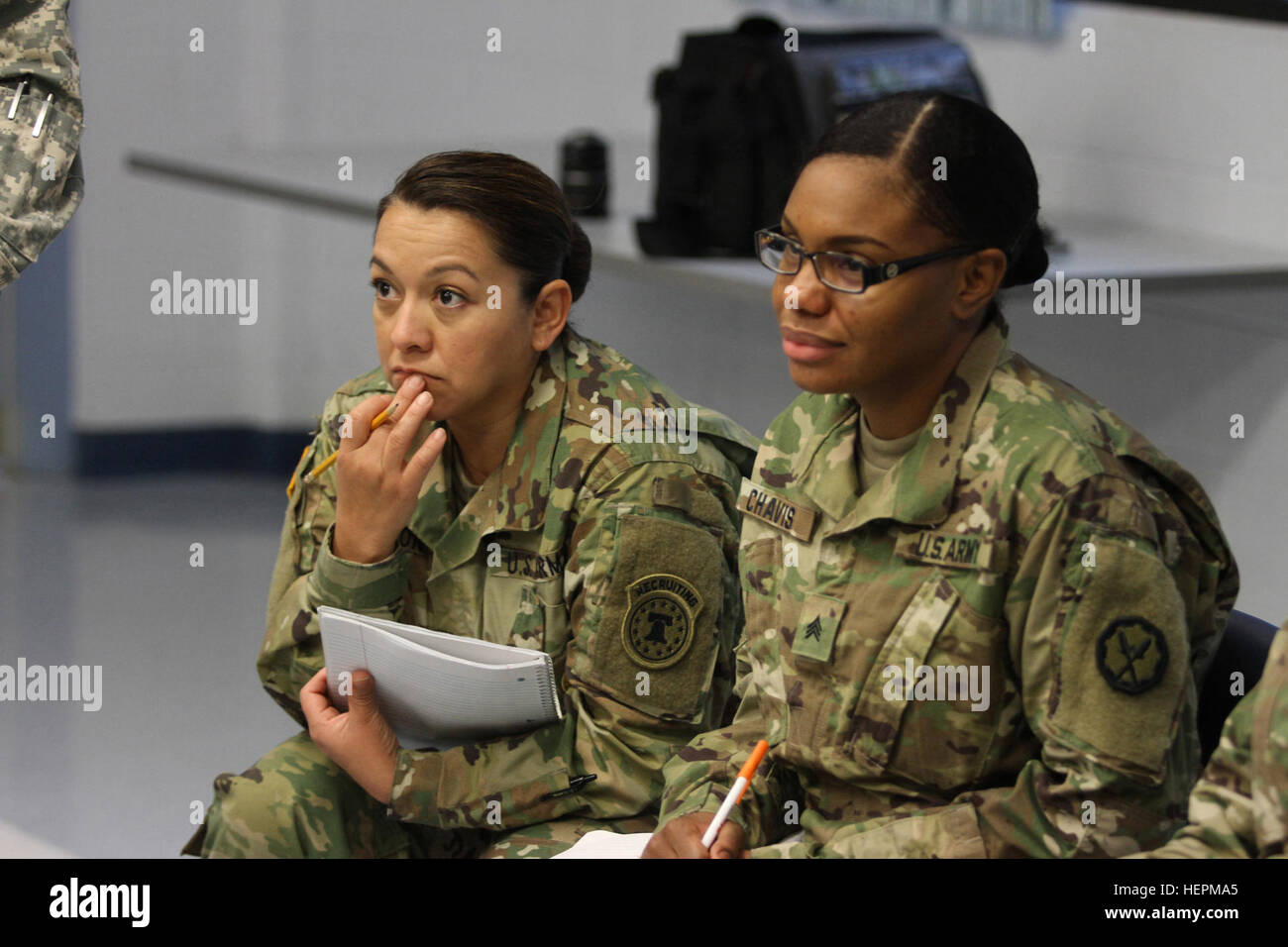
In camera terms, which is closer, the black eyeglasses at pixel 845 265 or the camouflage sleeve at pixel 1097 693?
the camouflage sleeve at pixel 1097 693

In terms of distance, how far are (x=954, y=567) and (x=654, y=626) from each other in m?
0.39

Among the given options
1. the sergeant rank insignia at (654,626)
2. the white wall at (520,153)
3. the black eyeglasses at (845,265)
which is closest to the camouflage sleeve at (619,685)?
the sergeant rank insignia at (654,626)

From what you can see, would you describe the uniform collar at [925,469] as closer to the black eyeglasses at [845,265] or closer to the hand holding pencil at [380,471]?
the black eyeglasses at [845,265]

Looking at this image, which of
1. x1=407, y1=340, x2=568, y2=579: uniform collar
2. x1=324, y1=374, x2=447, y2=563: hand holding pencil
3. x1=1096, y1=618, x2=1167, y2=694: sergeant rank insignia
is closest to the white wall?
x1=407, y1=340, x2=568, y2=579: uniform collar

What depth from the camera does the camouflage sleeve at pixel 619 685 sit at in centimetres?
177

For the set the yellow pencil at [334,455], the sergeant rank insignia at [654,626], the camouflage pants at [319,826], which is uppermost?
the yellow pencil at [334,455]

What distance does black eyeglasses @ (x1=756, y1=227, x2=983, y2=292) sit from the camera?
1.50 metres

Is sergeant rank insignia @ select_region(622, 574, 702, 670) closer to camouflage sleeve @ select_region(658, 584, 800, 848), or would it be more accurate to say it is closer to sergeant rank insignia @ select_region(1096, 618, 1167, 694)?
camouflage sleeve @ select_region(658, 584, 800, 848)

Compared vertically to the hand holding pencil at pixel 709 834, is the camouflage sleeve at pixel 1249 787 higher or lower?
higher

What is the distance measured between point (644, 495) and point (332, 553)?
347mm

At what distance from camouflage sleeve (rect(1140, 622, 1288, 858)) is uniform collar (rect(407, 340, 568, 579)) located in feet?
2.58

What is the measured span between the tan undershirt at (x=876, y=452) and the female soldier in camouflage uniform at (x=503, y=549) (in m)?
0.23
